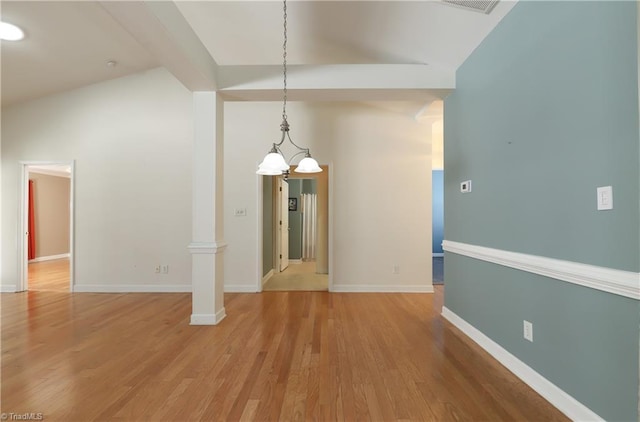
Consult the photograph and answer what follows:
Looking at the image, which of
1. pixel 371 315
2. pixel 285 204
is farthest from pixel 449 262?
pixel 285 204

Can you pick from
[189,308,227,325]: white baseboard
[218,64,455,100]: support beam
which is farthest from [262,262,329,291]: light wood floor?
[218,64,455,100]: support beam

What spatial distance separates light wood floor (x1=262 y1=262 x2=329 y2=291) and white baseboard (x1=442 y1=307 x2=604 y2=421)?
2.59m

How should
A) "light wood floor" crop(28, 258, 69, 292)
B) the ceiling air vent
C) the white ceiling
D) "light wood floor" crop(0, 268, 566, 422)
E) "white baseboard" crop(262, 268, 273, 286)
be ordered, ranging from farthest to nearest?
1. "white baseboard" crop(262, 268, 273, 286)
2. "light wood floor" crop(28, 258, 69, 292)
3. the white ceiling
4. the ceiling air vent
5. "light wood floor" crop(0, 268, 566, 422)

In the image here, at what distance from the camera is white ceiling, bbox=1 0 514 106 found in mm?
2605

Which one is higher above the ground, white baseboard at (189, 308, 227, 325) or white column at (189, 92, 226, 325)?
white column at (189, 92, 226, 325)

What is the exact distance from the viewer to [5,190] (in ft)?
15.1

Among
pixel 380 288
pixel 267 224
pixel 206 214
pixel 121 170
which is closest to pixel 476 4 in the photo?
pixel 206 214

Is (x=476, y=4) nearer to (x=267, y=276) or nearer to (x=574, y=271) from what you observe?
(x=574, y=271)

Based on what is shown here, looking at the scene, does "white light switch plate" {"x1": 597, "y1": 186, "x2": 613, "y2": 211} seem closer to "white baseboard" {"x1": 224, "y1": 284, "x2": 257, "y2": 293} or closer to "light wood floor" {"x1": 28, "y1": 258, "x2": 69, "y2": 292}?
"white baseboard" {"x1": 224, "y1": 284, "x2": 257, "y2": 293}

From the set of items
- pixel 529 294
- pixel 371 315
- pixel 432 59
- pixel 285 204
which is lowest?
pixel 371 315

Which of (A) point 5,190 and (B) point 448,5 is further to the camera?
(A) point 5,190

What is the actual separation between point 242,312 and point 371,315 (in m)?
1.57

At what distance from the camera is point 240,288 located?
4.52 m

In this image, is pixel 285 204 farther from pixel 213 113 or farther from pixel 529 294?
pixel 529 294
